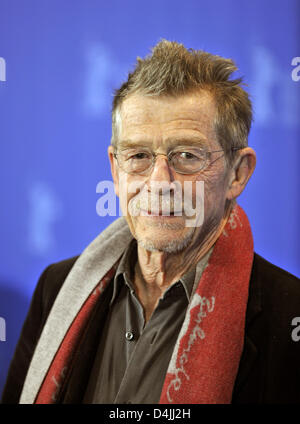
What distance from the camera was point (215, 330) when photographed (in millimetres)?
1191

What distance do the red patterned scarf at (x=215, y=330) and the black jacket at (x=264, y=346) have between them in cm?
3

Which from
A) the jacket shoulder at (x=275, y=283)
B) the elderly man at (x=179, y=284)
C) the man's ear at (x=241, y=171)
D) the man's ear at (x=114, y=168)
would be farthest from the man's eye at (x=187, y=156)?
the jacket shoulder at (x=275, y=283)

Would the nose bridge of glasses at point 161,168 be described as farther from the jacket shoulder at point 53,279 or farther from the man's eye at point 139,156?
the jacket shoulder at point 53,279

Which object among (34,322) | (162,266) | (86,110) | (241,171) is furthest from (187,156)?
(34,322)

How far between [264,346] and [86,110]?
89 centimetres

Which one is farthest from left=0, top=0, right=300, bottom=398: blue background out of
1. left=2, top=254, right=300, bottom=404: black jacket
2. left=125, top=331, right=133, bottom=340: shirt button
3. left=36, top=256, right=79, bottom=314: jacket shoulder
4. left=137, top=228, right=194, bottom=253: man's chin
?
left=125, top=331, right=133, bottom=340: shirt button

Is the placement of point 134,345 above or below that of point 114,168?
below

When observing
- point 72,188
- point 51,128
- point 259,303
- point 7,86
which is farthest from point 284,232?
point 7,86

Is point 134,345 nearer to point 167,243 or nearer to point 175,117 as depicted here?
point 167,243

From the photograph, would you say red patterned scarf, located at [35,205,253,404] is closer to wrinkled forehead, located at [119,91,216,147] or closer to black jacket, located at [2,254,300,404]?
black jacket, located at [2,254,300,404]

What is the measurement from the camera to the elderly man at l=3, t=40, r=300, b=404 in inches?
46.9

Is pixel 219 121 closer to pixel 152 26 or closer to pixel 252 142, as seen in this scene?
pixel 252 142

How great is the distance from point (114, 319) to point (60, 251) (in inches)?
12.9
